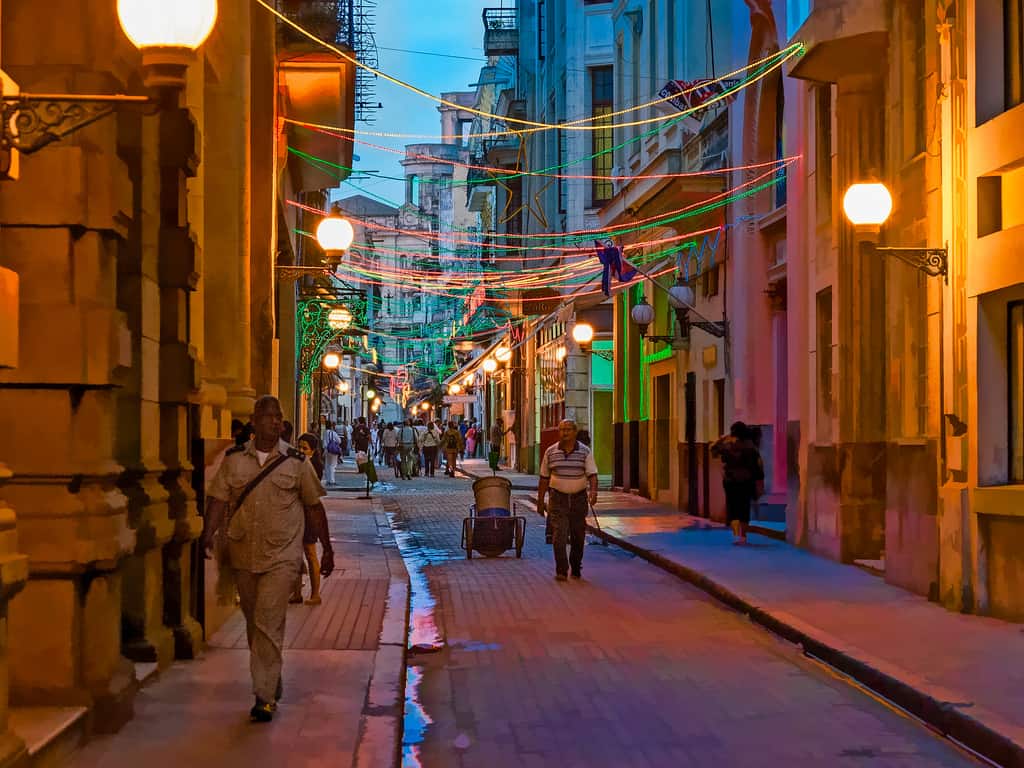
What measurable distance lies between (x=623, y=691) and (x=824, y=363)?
34.8ft

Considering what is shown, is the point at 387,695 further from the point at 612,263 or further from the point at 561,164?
the point at 561,164

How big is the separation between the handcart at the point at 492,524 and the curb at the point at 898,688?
5.34m

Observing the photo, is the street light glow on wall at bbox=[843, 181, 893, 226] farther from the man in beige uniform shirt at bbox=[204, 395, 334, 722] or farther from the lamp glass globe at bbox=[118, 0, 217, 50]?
the lamp glass globe at bbox=[118, 0, 217, 50]

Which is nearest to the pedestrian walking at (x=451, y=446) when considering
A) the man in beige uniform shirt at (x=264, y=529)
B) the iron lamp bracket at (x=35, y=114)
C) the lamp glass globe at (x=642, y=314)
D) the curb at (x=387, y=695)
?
the lamp glass globe at (x=642, y=314)

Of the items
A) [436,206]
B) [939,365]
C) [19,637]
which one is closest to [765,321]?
[939,365]

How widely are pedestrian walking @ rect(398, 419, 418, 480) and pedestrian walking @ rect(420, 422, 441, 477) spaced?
205 centimetres

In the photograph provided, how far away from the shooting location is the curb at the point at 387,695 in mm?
7621

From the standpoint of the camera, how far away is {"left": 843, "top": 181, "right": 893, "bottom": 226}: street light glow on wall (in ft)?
45.2

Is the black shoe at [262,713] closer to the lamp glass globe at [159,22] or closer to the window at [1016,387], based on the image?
the lamp glass globe at [159,22]

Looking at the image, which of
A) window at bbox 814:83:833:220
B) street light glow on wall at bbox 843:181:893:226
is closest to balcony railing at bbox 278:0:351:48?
window at bbox 814:83:833:220

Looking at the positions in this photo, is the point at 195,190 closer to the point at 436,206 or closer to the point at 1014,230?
the point at 1014,230

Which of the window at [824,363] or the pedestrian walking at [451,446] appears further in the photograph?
the pedestrian walking at [451,446]

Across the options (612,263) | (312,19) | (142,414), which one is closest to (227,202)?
(142,414)

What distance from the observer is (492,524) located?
65.6ft
